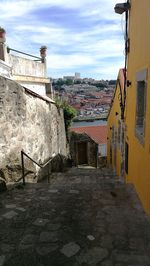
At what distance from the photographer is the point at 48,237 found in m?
3.49

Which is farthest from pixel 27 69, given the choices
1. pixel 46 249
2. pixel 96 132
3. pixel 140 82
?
pixel 96 132

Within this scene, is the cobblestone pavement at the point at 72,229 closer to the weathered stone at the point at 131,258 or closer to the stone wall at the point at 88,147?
the weathered stone at the point at 131,258

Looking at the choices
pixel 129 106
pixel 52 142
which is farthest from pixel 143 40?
pixel 52 142

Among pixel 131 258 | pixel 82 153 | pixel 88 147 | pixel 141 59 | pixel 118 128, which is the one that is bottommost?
pixel 82 153

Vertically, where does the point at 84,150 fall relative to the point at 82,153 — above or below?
above

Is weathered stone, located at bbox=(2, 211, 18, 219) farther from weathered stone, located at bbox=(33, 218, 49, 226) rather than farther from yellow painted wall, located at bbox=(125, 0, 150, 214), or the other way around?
yellow painted wall, located at bbox=(125, 0, 150, 214)

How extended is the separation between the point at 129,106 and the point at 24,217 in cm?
410

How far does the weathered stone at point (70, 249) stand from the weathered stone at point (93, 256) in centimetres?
11

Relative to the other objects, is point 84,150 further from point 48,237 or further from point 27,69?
point 48,237

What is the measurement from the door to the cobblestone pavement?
14579mm

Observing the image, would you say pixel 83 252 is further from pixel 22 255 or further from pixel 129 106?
pixel 129 106

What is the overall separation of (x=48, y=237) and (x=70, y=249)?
40cm

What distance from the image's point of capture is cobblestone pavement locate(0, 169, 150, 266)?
10.0 feet

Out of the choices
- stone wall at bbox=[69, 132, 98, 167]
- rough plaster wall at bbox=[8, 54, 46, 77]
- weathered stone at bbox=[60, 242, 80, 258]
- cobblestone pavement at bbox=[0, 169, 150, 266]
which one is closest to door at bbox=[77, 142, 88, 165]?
stone wall at bbox=[69, 132, 98, 167]
